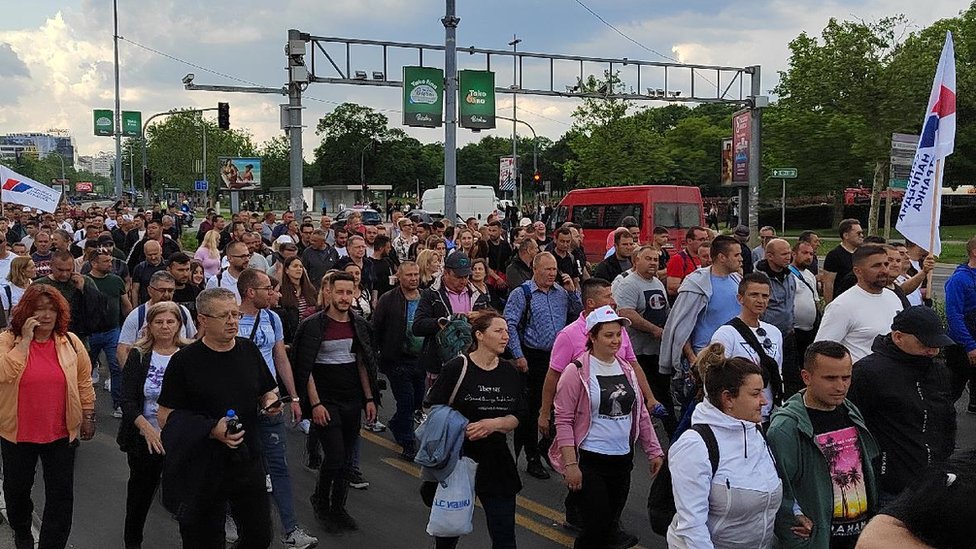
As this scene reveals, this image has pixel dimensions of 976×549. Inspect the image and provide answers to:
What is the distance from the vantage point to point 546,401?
18.3ft

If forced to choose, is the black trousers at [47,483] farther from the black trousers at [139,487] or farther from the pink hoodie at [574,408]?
the pink hoodie at [574,408]

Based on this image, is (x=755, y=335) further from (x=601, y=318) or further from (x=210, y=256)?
(x=210, y=256)

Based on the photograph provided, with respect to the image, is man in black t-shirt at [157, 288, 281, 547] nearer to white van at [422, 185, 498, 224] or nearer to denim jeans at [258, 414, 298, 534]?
denim jeans at [258, 414, 298, 534]

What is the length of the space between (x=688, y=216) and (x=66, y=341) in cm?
1793

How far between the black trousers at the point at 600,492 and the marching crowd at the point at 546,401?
0.01 m

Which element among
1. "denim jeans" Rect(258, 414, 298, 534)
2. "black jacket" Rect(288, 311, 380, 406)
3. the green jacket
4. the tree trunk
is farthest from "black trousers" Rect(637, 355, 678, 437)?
the tree trunk

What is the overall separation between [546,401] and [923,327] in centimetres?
223

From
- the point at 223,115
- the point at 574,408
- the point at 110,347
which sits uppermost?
the point at 223,115

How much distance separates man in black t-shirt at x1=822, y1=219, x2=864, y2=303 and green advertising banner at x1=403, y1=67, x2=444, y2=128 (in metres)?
14.0

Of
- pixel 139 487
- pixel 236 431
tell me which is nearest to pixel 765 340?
pixel 236 431

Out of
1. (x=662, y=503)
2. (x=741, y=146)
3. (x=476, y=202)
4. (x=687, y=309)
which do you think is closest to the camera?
(x=662, y=503)

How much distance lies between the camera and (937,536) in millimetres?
1700

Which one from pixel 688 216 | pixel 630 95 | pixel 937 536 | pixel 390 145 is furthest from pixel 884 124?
pixel 390 145

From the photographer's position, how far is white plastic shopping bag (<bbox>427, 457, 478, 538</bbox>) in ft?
15.5
